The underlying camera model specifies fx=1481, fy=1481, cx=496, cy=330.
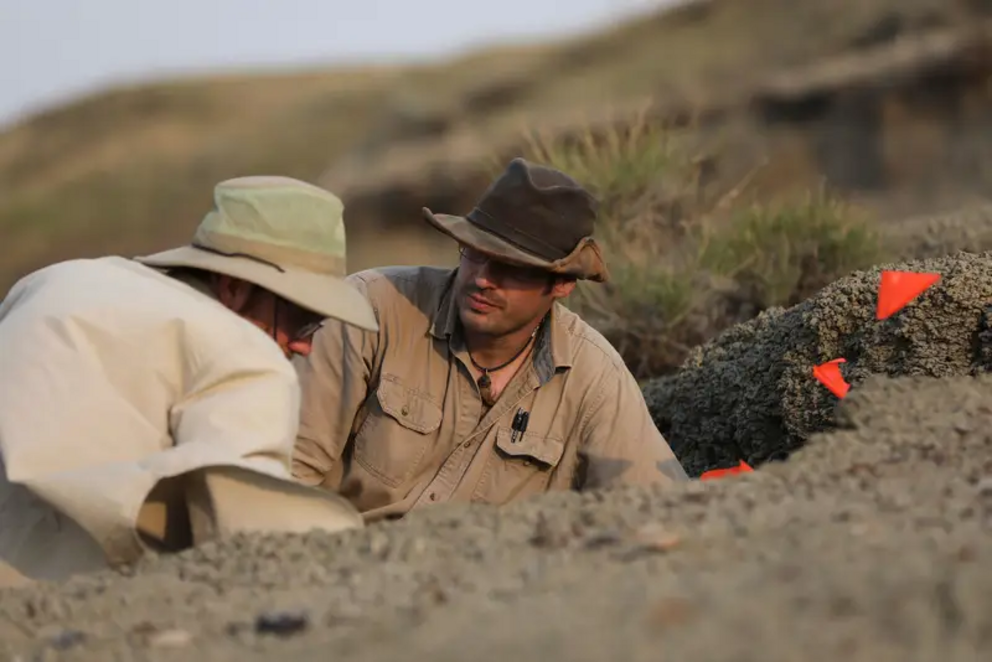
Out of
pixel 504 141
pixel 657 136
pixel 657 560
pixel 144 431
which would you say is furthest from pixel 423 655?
pixel 504 141

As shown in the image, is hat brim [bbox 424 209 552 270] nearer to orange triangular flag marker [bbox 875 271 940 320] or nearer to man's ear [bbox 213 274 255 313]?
man's ear [bbox 213 274 255 313]

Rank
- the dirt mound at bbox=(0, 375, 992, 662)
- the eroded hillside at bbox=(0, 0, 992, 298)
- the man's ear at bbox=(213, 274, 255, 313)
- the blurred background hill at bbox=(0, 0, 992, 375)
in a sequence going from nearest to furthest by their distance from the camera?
the dirt mound at bbox=(0, 375, 992, 662) < the man's ear at bbox=(213, 274, 255, 313) < the blurred background hill at bbox=(0, 0, 992, 375) < the eroded hillside at bbox=(0, 0, 992, 298)

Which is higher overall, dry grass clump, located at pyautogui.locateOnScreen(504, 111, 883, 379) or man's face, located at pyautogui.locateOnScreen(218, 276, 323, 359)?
man's face, located at pyautogui.locateOnScreen(218, 276, 323, 359)

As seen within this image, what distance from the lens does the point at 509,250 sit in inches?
201

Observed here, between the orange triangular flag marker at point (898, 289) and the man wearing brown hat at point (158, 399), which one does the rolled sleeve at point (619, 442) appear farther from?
the man wearing brown hat at point (158, 399)

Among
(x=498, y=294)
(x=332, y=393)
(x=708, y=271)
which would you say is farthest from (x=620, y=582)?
(x=708, y=271)

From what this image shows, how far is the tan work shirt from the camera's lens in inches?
207

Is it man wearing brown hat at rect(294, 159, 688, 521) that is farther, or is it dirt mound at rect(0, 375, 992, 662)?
man wearing brown hat at rect(294, 159, 688, 521)

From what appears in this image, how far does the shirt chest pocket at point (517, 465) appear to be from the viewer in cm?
527

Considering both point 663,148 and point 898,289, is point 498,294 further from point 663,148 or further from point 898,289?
point 663,148

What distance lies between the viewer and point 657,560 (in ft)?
10.1

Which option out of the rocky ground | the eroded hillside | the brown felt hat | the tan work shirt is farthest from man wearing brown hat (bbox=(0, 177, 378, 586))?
the eroded hillside

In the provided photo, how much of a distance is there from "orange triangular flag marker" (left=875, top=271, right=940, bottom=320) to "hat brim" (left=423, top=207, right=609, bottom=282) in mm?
1101

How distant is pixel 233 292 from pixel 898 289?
8.88ft
